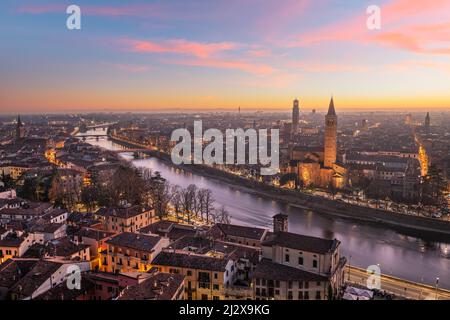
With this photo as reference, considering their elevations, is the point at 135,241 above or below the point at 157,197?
above

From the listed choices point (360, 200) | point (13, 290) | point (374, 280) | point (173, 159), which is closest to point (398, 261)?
point (374, 280)

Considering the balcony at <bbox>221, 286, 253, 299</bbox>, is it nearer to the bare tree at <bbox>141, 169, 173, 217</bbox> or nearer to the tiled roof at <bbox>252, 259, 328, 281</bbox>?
the tiled roof at <bbox>252, 259, 328, 281</bbox>

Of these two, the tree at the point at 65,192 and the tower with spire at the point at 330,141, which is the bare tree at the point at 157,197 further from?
the tower with spire at the point at 330,141

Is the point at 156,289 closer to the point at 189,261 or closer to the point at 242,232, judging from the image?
the point at 189,261

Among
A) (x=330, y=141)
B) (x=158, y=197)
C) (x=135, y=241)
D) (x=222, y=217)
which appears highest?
(x=330, y=141)

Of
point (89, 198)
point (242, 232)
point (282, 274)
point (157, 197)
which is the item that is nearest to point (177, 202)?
point (157, 197)

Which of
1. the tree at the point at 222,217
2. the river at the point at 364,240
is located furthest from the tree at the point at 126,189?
the river at the point at 364,240

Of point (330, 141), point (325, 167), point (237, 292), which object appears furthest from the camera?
point (330, 141)
